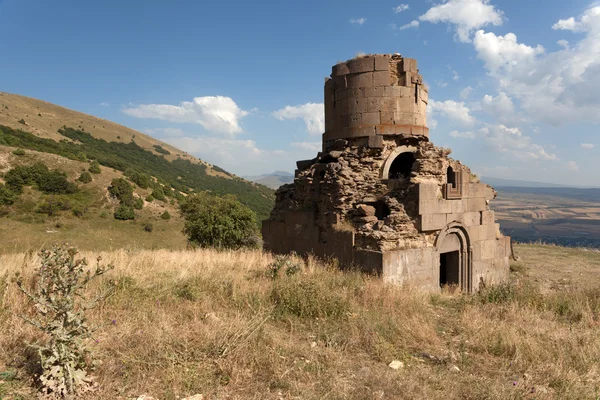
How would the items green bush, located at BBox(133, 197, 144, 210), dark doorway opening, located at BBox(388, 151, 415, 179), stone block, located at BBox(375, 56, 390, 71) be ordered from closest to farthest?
stone block, located at BBox(375, 56, 390, 71)
dark doorway opening, located at BBox(388, 151, 415, 179)
green bush, located at BBox(133, 197, 144, 210)

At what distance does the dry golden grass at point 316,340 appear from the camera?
3.05m

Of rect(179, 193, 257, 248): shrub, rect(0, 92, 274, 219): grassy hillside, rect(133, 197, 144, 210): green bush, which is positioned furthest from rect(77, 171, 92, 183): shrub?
rect(179, 193, 257, 248): shrub

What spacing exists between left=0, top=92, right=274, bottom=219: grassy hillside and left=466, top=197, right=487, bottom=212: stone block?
118 feet

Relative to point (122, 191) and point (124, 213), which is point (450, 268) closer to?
point (124, 213)

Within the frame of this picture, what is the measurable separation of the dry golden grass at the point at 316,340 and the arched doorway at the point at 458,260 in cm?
320

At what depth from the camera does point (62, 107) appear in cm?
7800

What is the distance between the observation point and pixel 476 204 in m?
9.91

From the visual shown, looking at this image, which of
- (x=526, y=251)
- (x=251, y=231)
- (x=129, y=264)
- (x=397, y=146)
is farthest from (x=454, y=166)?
(x=251, y=231)

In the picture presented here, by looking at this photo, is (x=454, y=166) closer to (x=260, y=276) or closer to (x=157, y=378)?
(x=260, y=276)

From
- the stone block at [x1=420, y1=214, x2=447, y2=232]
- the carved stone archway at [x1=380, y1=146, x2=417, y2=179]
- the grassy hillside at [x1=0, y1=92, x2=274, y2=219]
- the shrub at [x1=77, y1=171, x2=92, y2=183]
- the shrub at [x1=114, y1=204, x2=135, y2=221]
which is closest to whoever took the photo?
the stone block at [x1=420, y1=214, x2=447, y2=232]

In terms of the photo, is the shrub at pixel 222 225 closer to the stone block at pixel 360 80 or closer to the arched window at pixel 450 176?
the stone block at pixel 360 80

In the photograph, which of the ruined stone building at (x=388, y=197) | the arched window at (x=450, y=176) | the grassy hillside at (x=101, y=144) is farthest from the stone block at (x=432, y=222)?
the grassy hillside at (x=101, y=144)

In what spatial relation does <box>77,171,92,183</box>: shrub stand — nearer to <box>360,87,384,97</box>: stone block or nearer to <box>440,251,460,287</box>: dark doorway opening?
<box>360,87,384,97</box>: stone block

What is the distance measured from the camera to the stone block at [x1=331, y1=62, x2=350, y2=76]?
9.83 meters
